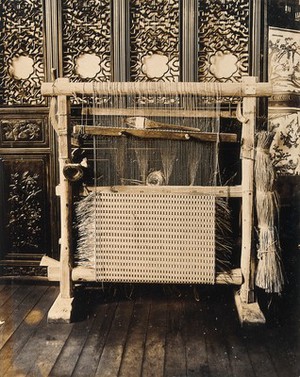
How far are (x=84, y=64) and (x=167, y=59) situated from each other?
25.0 inches

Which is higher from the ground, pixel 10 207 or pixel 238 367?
pixel 10 207

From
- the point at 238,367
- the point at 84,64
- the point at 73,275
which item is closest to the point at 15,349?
the point at 73,275

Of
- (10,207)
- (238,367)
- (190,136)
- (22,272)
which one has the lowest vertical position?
(238,367)

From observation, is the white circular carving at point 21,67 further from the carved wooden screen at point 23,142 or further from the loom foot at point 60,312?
the loom foot at point 60,312

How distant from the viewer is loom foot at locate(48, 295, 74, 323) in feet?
8.71

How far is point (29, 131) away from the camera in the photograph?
3.20 metres

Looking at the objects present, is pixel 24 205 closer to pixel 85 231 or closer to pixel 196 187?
pixel 85 231

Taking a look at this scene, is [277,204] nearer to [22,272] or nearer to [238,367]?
[238,367]

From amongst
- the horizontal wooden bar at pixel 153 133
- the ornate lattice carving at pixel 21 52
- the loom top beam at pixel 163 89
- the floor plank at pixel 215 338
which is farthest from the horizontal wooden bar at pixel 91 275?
the ornate lattice carving at pixel 21 52

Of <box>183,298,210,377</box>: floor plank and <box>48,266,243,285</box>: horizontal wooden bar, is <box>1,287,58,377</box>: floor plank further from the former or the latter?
<box>183,298,210,377</box>: floor plank

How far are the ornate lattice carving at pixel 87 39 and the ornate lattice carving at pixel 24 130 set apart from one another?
46 centimetres

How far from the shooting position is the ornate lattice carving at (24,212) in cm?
326

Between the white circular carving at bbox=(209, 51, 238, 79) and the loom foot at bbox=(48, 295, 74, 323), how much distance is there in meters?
1.95

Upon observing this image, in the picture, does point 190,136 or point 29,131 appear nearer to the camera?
point 190,136
